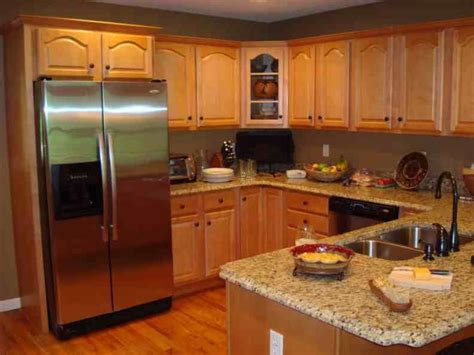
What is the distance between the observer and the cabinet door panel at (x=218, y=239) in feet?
15.2

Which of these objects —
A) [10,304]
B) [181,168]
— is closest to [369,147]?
[181,168]

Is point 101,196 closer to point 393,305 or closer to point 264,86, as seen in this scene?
point 264,86

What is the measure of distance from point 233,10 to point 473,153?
2395 millimetres

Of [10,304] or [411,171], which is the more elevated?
[411,171]

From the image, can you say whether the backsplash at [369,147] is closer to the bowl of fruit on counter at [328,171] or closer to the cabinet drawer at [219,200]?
the bowl of fruit on counter at [328,171]

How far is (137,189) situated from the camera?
3.93m

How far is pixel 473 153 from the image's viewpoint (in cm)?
410

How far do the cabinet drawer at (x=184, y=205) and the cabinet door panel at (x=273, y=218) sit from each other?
0.74 meters

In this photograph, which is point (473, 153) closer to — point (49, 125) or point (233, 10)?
point (233, 10)

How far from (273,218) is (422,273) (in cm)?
283

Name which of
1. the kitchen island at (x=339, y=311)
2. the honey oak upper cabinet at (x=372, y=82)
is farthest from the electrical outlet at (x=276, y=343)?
the honey oak upper cabinet at (x=372, y=82)

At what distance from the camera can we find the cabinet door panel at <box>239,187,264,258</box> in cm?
485

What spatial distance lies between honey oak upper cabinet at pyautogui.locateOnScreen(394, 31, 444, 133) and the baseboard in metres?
3.34

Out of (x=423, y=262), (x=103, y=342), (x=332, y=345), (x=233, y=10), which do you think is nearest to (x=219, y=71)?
(x=233, y=10)
